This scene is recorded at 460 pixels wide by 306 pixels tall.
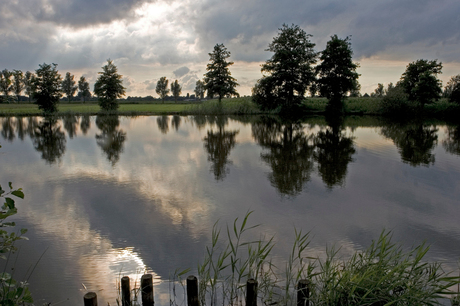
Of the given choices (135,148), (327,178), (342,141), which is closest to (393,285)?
(327,178)

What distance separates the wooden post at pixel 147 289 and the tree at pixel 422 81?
49.8 metres

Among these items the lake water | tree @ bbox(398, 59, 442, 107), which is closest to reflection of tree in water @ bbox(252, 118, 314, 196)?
the lake water

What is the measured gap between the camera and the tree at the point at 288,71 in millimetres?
42750

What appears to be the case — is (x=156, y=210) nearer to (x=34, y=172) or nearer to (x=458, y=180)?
(x=34, y=172)

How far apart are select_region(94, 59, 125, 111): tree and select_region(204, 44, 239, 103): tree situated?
13.4 m

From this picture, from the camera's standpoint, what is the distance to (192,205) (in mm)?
7387

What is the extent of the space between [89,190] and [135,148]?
7354 millimetres

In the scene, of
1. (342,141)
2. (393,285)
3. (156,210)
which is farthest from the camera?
(342,141)

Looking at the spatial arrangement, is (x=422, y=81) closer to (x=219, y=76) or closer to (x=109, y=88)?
(x=219, y=76)

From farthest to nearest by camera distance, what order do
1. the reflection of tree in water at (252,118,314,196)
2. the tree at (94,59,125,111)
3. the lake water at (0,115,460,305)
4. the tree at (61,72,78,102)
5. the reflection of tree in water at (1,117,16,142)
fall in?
the tree at (61,72,78,102) < the tree at (94,59,125,111) < the reflection of tree in water at (1,117,16,142) < the reflection of tree in water at (252,118,314,196) < the lake water at (0,115,460,305)

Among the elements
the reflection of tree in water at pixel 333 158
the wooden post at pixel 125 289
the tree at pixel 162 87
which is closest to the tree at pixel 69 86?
the tree at pixel 162 87

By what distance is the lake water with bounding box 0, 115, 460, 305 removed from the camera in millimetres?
4855

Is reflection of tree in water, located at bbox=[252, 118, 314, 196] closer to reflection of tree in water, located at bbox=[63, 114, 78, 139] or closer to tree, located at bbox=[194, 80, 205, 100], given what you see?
reflection of tree in water, located at bbox=[63, 114, 78, 139]

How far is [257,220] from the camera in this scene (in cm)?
652
